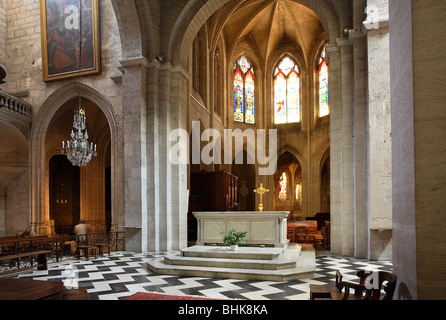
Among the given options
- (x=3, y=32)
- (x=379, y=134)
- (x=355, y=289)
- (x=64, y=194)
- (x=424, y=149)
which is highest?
(x=3, y=32)

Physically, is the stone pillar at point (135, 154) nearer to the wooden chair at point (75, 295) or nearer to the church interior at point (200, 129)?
the church interior at point (200, 129)

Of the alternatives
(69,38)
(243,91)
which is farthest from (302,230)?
(243,91)

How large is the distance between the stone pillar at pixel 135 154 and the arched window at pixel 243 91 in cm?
1309

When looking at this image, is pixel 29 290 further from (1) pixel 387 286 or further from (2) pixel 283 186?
(2) pixel 283 186

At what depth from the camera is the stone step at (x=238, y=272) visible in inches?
287

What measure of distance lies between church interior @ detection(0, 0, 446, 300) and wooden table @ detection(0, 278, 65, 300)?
257 cm

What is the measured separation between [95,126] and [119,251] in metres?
8.57

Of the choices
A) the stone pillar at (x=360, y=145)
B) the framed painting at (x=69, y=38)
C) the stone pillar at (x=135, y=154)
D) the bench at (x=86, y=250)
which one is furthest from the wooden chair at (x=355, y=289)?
the framed painting at (x=69, y=38)

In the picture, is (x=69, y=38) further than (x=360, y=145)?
Yes

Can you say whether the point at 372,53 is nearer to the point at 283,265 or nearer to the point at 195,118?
the point at 283,265

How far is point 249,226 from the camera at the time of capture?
10.7m

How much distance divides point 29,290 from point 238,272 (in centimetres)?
469
